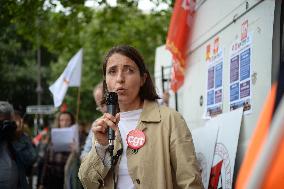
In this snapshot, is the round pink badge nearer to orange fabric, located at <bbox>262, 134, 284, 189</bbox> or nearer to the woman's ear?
the woman's ear

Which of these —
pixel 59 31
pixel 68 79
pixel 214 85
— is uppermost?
pixel 59 31

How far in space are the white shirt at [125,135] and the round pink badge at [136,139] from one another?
8 centimetres

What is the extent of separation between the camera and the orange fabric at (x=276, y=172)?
92 centimetres

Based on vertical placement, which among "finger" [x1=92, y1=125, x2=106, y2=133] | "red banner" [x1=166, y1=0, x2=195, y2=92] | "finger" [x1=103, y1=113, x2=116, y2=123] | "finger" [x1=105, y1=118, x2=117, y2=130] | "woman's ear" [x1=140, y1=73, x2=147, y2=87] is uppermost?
"red banner" [x1=166, y1=0, x2=195, y2=92]

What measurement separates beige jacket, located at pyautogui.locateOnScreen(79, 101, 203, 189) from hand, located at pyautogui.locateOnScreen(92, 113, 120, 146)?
147 millimetres

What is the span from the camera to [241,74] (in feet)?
10.1

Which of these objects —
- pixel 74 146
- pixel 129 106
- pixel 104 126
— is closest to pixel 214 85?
pixel 129 106

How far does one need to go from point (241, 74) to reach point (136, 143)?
3.06ft

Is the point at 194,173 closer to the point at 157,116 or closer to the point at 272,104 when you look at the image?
the point at 157,116

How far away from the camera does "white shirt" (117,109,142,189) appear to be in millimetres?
2635

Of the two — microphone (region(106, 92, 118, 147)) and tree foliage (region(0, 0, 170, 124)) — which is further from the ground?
tree foliage (region(0, 0, 170, 124))

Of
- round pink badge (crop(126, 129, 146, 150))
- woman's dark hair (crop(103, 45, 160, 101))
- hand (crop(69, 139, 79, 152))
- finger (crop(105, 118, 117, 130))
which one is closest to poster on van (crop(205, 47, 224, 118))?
woman's dark hair (crop(103, 45, 160, 101))

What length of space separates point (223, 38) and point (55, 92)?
4654 millimetres

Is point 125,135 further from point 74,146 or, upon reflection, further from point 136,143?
point 74,146
